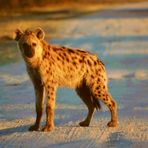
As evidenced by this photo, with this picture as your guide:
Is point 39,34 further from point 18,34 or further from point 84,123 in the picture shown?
point 84,123

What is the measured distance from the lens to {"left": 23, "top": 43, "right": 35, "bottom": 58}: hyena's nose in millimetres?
7227

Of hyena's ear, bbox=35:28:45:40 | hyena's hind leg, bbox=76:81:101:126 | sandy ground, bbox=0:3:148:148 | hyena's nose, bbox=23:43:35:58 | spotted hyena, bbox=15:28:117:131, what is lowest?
sandy ground, bbox=0:3:148:148

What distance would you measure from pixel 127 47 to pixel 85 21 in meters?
9.38

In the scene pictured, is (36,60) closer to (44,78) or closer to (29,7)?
(44,78)

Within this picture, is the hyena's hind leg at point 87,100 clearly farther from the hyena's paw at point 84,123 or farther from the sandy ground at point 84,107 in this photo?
the sandy ground at point 84,107

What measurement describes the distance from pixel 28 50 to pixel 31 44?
74 millimetres

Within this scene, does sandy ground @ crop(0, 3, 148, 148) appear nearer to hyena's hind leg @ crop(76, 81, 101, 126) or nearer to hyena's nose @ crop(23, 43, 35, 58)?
hyena's hind leg @ crop(76, 81, 101, 126)

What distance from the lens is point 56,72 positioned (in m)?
7.53

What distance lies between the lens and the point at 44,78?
7.43 metres

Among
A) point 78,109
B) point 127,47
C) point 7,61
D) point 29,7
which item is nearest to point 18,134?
point 78,109

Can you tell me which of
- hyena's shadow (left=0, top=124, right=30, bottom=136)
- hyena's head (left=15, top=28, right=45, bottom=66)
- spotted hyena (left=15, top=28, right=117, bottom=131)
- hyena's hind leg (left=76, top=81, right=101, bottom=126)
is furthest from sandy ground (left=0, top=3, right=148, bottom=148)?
hyena's head (left=15, top=28, right=45, bottom=66)

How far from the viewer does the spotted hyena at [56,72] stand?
7.34 metres

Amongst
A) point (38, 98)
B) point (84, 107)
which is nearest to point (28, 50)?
point (38, 98)

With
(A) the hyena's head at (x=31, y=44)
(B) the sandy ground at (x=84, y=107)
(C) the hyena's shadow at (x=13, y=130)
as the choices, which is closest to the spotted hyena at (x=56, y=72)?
(A) the hyena's head at (x=31, y=44)
